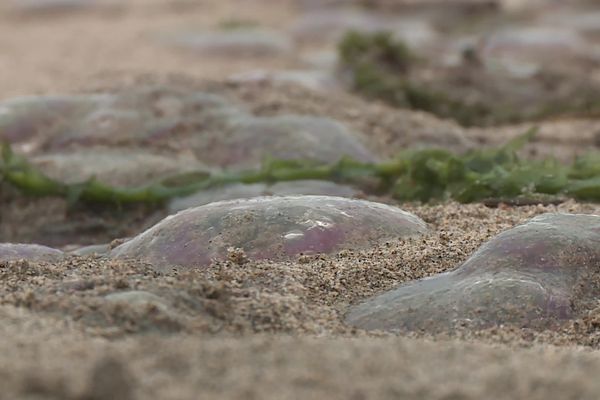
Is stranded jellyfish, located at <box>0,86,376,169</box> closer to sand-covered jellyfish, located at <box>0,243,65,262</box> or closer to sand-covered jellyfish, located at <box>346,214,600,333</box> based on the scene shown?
sand-covered jellyfish, located at <box>0,243,65,262</box>

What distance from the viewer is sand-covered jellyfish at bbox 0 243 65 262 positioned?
2252 millimetres

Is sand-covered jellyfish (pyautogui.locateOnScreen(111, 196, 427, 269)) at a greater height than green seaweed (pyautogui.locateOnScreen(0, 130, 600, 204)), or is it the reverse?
sand-covered jellyfish (pyautogui.locateOnScreen(111, 196, 427, 269))

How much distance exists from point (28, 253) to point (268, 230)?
50 cm

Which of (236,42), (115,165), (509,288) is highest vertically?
(509,288)

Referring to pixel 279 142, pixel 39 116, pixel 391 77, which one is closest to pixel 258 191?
pixel 279 142

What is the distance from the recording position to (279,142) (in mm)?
3309

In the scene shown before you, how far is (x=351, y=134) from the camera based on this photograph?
134 inches

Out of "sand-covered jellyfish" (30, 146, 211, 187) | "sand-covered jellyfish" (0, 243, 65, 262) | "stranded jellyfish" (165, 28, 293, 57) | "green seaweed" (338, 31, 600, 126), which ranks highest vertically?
"sand-covered jellyfish" (0, 243, 65, 262)

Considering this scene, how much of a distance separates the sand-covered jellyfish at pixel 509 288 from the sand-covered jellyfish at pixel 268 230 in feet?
0.80

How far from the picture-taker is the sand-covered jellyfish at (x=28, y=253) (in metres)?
2.25

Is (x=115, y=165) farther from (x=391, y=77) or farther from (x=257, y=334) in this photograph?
(x=391, y=77)

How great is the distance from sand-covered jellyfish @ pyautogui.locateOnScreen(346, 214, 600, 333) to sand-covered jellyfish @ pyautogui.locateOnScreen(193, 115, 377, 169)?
3.95 ft

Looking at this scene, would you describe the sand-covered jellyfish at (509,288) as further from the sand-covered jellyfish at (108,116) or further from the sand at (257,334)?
the sand-covered jellyfish at (108,116)

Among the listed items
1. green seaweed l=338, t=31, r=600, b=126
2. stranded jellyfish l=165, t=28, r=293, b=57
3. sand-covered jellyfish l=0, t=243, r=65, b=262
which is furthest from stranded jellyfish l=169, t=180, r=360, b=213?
stranded jellyfish l=165, t=28, r=293, b=57
